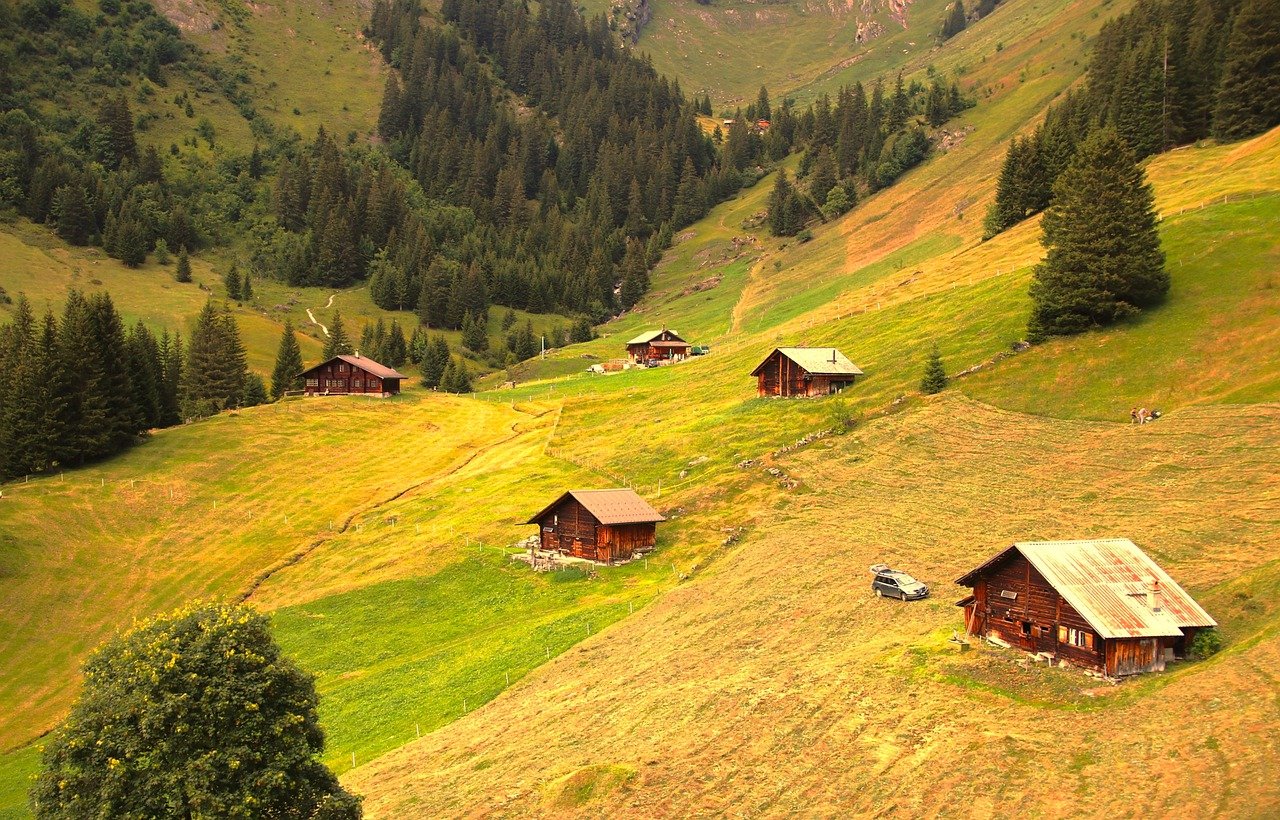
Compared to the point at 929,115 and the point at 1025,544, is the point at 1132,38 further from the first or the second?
the point at 1025,544

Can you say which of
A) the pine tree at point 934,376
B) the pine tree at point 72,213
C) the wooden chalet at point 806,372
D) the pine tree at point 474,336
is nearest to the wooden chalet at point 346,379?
the pine tree at point 474,336

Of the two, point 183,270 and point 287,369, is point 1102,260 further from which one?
point 183,270

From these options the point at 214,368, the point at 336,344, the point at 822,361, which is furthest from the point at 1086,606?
the point at 336,344

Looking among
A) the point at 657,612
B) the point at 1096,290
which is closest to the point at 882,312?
the point at 1096,290

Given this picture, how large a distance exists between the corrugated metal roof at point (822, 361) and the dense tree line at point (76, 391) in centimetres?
6655

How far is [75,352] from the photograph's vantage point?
297 ft

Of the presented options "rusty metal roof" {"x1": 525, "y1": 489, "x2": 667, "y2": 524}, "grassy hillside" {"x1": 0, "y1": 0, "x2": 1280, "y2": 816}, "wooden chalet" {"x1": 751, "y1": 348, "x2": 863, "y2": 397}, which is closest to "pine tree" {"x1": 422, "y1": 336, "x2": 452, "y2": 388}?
"grassy hillside" {"x1": 0, "y1": 0, "x2": 1280, "y2": 816}

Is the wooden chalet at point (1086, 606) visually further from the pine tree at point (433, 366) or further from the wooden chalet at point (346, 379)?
the pine tree at point (433, 366)

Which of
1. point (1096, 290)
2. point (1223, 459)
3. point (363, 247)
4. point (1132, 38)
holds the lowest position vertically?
point (1223, 459)

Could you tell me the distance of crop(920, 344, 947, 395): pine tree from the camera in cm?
7975

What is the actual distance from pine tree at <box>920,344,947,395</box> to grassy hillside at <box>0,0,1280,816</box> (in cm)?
181

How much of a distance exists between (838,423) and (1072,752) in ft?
167

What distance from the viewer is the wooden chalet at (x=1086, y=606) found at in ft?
119

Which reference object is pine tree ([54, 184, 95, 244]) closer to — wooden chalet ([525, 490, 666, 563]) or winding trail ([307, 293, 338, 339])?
winding trail ([307, 293, 338, 339])
